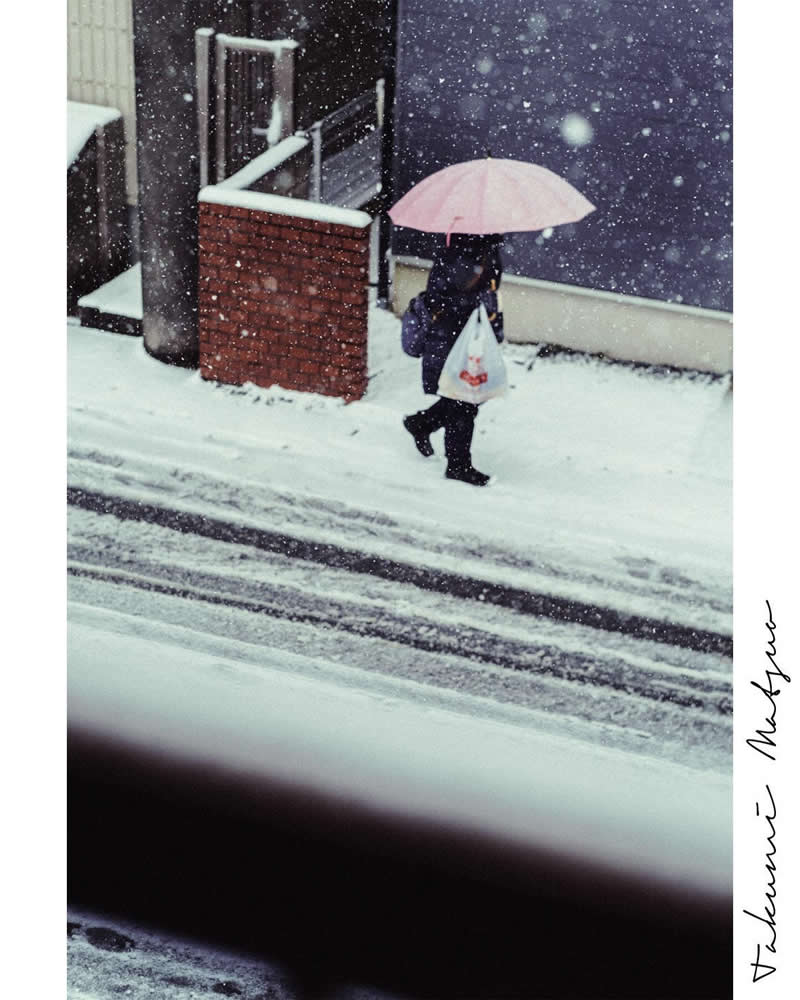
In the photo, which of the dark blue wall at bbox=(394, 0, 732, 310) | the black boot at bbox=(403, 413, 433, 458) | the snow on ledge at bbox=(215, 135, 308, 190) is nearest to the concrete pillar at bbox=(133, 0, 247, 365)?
the snow on ledge at bbox=(215, 135, 308, 190)

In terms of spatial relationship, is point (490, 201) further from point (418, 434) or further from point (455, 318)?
point (418, 434)

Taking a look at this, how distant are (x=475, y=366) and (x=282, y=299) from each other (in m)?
1.29

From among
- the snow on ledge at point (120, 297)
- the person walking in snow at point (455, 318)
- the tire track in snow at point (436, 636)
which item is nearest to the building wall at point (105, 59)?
the snow on ledge at point (120, 297)

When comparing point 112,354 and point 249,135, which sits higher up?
point 249,135

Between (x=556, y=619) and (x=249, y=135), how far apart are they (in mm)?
3575

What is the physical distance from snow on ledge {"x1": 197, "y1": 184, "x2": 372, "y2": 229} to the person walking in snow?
718 millimetres

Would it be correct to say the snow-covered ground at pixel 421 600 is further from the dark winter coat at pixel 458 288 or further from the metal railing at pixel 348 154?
the metal railing at pixel 348 154

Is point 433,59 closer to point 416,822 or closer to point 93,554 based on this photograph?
point 93,554

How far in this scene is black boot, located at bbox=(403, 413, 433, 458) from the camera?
22.5 ft

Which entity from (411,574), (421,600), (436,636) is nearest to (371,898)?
(436,636)

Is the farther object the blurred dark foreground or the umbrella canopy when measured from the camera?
the umbrella canopy

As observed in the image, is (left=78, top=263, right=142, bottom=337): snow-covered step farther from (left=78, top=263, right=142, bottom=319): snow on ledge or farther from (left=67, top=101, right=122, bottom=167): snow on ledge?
(left=67, top=101, right=122, bottom=167): snow on ledge

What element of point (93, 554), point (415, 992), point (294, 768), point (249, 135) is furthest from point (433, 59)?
point (415, 992)

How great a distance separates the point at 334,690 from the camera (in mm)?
5648
